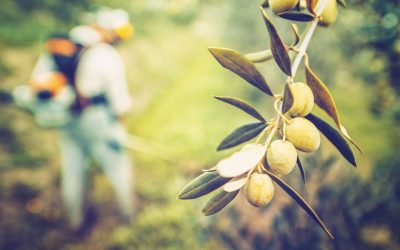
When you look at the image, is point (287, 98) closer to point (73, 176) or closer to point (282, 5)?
point (282, 5)

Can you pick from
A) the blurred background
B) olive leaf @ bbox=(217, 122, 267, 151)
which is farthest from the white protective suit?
olive leaf @ bbox=(217, 122, 267, 151)

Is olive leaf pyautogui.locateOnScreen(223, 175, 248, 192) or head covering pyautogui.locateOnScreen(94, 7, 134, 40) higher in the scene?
olive leaf pyautogui.locateOnScreen(223, 175, 248, 192)

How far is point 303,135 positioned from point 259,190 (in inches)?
4.0

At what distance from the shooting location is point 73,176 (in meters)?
2.55

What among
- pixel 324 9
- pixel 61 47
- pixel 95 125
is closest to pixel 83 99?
pixel 95 125

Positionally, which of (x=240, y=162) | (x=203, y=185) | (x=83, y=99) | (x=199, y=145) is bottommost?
(x=199, y=145)

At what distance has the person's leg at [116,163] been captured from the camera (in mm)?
2438

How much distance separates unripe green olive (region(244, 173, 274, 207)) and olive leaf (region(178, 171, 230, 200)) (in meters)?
0.07

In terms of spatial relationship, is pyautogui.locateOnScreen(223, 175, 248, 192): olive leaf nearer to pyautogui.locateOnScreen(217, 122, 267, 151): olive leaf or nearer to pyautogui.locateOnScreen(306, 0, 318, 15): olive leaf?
pyautogui.locateOnScreen(217, 122, 267, 151): olive leaf

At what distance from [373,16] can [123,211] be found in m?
2.28

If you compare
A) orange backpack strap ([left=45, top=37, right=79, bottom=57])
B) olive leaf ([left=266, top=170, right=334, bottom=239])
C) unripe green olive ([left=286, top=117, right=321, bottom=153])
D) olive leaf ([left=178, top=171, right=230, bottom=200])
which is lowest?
orange backpack strap ([left=45, top=37, right=79, bottom=57])

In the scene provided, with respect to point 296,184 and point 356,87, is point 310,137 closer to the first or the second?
point 296,184

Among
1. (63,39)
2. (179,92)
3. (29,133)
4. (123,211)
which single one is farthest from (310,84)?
(179,92)

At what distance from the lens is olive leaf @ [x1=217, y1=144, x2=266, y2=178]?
16.0 inches
